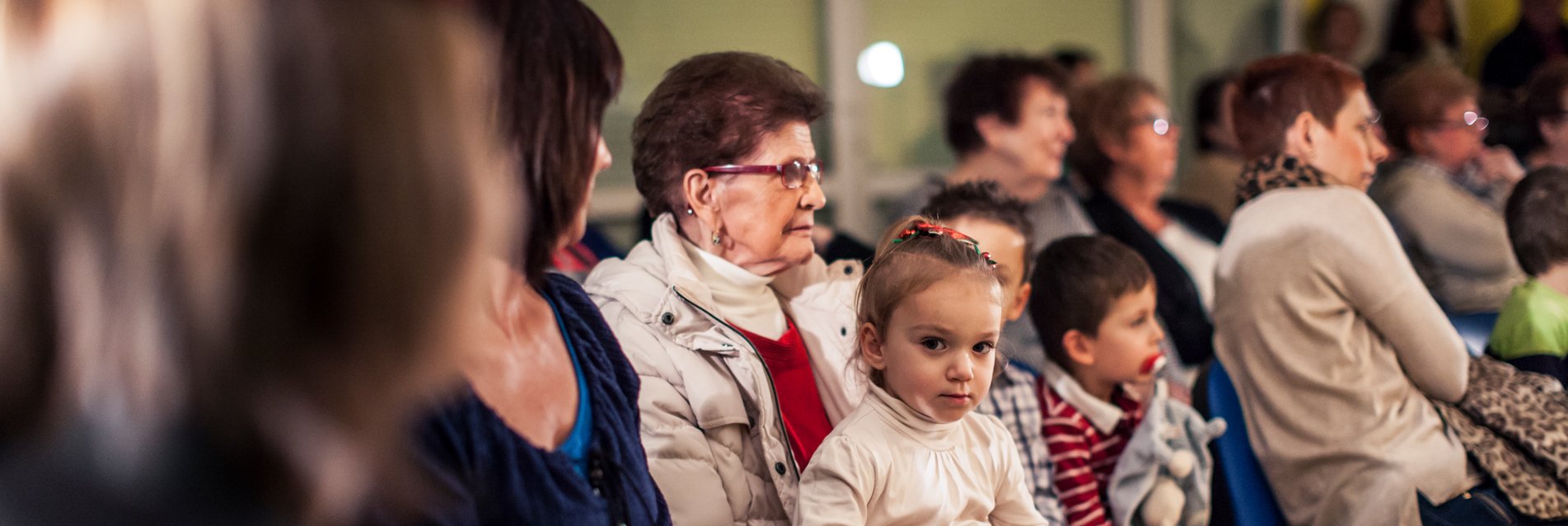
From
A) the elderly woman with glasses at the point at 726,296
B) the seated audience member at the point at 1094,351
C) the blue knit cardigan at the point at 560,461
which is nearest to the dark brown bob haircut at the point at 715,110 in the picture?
the elderly woman with glasses at the point at 726,296

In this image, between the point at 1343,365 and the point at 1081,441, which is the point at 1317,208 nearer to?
the point at 1343,365

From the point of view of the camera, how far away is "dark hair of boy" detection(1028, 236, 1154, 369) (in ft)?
7.97

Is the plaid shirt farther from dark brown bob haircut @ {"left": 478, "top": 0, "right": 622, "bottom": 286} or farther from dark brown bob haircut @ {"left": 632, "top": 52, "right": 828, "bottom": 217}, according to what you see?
dark brown bob haircut @ {"left": 478, "top": 0, "right": 622, "bottom": 286}

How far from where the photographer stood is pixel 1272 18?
22.5 feet

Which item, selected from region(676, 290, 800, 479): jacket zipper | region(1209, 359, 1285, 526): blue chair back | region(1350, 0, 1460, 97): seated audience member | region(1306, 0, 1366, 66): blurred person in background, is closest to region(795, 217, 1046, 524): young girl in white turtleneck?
region(676, 290, 800, 479): jacket zipper

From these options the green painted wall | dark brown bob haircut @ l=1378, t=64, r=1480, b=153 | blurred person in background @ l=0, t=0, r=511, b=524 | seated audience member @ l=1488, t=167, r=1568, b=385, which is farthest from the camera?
the green painted wall

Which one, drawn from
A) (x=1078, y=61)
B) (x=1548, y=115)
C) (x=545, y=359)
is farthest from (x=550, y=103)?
(x=1078, y=61)

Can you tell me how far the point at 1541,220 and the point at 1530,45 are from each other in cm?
360

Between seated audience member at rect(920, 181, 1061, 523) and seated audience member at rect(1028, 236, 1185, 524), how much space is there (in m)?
0.05

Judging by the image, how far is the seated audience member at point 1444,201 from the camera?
3.92 meters

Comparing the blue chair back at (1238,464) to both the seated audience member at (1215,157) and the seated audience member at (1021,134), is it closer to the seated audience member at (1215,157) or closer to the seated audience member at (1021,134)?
the seated audience member at (1021,134)

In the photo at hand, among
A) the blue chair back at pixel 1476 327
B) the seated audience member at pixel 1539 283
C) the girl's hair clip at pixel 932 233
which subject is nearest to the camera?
the girl's hair clip at pixel 932 233

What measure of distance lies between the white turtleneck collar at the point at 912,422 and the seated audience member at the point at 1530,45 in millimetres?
5264

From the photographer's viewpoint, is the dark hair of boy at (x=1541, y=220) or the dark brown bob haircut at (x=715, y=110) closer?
the dark brown bob haircut at (x=715, y=110)
